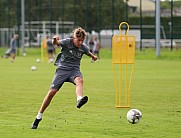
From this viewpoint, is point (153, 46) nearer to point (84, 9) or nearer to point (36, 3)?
point (84, 9)

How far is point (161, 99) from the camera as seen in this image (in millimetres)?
19859

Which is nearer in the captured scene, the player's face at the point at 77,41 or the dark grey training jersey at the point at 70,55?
the player's face at the point at 77,41

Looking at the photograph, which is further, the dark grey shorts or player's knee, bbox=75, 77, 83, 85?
the dark grey shorts

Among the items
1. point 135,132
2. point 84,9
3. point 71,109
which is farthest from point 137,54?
point 135,132

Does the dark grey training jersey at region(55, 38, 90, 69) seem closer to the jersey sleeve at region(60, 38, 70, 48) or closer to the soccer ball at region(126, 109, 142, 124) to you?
the jersey sleeve at region(60, 38, 70, 48)

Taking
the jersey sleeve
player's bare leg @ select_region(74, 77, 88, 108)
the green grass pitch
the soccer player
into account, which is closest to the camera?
the green grass pitch

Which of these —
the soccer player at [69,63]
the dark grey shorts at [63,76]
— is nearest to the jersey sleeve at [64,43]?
the soccer player at [69,63]

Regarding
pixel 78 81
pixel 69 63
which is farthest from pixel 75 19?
pixel 78 81

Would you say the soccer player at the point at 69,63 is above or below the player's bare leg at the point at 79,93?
above

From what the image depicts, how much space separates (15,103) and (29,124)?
4.89 metres

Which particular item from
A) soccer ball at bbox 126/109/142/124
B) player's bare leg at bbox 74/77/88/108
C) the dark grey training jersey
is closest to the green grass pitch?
soccer ball at bbox 126/109/142/124

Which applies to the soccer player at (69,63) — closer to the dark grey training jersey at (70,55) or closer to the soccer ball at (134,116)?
the dark grey training jersey at (70,55)

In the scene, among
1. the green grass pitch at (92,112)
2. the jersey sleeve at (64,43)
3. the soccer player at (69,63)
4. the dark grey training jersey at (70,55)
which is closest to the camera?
the green grass pitch at (92,112)

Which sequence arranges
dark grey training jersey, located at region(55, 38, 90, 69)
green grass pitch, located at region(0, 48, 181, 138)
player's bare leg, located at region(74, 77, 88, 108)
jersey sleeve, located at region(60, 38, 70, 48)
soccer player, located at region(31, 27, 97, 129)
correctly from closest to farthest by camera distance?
green grass pitch, located at region(0, 48, 181, 138)
player's bare leg, located at region(74, 77, 88, 108)
soccer player, located at region(31, 27, 97, 129)
jersey sleeve, located at region(60, 38, 70, 48)
dark grey training jersey, located at region(55, 38, 90, 69)
